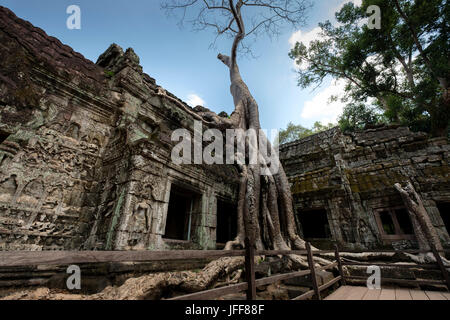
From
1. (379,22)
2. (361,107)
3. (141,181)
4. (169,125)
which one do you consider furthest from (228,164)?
(361,107)

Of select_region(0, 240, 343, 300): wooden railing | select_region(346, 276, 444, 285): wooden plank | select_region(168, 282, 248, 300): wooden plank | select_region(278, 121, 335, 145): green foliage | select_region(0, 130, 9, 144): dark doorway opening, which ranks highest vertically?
select_region(278, 121, 335, 145): green foliage

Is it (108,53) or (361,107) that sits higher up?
(361,107)

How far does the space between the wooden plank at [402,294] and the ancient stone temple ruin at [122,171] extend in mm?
2043

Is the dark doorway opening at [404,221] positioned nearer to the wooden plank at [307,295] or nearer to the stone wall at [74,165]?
the wooden plank at [307,295]

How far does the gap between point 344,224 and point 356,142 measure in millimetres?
3129

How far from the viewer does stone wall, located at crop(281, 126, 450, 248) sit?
5430 millimetres

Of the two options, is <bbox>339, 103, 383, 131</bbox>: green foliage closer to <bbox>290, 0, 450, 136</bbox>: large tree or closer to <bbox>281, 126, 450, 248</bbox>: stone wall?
<bbox>290, 0, 450, 136</bbox>: large tree

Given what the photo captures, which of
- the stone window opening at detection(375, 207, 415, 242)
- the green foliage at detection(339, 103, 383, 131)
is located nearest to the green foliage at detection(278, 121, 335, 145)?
the green foliage at detection(339, 103, 383, 131)

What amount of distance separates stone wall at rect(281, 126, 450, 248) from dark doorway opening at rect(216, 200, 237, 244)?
2447mm

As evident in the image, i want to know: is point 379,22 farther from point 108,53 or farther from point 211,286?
point 211,286

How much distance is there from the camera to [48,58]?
14.7ft

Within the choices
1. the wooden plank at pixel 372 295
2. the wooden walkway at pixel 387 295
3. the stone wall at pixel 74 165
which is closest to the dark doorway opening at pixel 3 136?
the stone wall at pixel 74 165

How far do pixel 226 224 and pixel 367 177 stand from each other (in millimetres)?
4819
